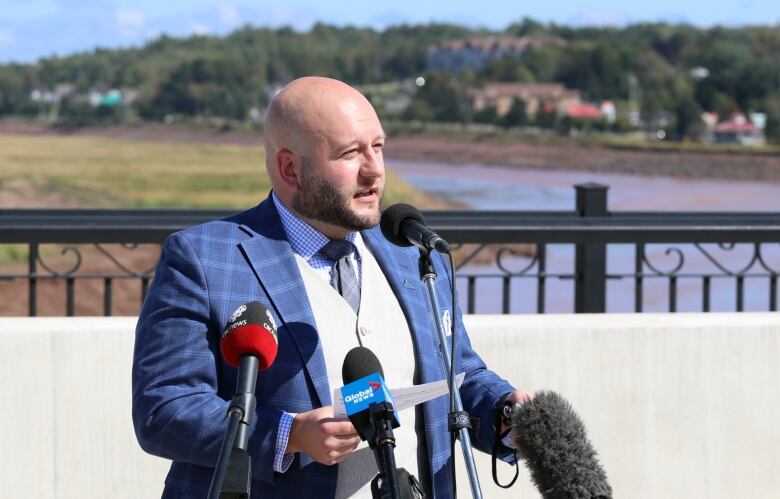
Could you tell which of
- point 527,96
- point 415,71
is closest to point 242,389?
point 527,96

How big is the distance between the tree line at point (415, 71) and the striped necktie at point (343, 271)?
111563 millimetres

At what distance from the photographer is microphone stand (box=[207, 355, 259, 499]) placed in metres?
2.18

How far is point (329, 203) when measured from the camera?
2.75 metres

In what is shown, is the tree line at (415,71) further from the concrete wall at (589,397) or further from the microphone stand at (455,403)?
the microphone stand at (455,403)

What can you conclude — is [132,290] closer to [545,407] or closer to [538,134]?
[545,407]

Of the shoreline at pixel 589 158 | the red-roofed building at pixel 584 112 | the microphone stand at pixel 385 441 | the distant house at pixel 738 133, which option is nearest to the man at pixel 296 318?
the microphone stand at pixel 385 441

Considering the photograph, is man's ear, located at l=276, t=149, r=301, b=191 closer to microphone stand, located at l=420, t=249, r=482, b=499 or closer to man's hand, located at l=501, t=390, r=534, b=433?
microphone stand, located at l=420, t=249, r=482, b=499

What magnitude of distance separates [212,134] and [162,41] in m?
43.7

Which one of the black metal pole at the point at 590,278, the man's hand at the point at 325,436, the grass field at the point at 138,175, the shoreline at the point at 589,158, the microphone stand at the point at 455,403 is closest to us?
the man's hand at the point at 325,436

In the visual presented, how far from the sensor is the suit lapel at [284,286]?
272 centimetres

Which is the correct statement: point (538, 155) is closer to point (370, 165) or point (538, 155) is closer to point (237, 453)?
point (370, 165)

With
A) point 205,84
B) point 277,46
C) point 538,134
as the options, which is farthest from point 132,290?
point 277,46

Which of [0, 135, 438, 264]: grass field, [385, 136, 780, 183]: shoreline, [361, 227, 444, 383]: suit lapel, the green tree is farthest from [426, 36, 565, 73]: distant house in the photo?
[361, 227, 444, 383]: suit lapel

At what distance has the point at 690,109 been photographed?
114m
